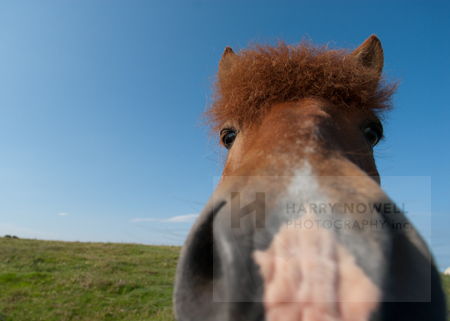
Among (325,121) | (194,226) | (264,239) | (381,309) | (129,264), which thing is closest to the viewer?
(381,309)

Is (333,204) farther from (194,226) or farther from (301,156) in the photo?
(194,226)

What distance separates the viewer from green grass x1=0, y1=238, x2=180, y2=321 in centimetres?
624

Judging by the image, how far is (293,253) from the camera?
42.0 inches

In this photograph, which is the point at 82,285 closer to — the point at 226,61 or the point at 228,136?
the point at 228,136

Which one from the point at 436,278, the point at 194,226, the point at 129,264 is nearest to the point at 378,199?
the point at 436,278

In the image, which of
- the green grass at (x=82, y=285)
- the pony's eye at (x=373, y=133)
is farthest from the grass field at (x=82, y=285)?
the pony's eye at (x=373, y=133)

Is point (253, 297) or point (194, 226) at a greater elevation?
point (194, 226)

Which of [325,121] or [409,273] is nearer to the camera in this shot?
[409,273]

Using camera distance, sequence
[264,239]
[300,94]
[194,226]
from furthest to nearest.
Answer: [300,94] → [194,226] → [264,239]

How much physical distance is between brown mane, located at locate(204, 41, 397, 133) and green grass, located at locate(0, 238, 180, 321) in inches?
218

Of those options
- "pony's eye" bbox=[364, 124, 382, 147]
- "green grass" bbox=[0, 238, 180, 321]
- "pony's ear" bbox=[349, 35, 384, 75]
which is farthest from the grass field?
"pony's ear" bbox=[349, 35, 384, 75]

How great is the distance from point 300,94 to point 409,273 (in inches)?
61.9

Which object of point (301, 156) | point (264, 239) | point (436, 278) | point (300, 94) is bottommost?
point (436, 278)

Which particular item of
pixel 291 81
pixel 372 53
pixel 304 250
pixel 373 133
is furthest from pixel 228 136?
pixel 372 53
